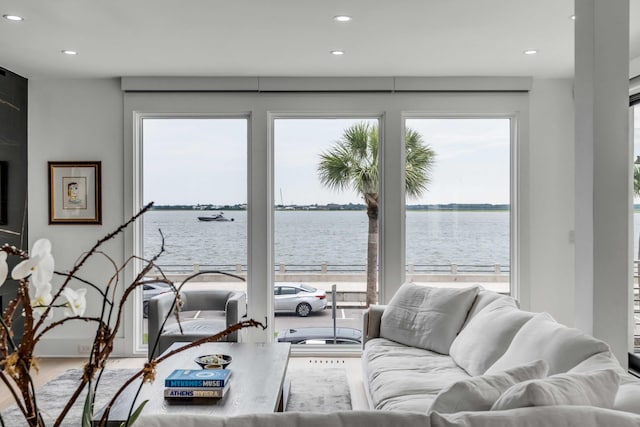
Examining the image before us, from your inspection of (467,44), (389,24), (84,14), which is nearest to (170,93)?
(84,14)

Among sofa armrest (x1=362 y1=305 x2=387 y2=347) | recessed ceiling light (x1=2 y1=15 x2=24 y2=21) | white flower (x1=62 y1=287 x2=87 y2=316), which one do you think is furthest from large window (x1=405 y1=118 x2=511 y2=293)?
white flower (x1=62 y1=287 x2=87 y2=316)

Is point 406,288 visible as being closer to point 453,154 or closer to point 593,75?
point 453,154

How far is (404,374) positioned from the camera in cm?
312

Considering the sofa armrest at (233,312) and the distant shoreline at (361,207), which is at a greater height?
the distant shoreline at (361,207)

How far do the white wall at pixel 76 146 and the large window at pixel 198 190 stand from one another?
0.94ft

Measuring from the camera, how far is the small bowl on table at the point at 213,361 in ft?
10.5

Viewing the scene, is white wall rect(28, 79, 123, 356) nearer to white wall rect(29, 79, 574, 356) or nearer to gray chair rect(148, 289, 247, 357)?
white wall rect(29, 79, 574, 356)

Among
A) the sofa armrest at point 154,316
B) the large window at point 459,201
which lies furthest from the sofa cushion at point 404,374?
the sofa armrest at point 154,316

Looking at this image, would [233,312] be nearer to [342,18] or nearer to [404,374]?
[404,374]

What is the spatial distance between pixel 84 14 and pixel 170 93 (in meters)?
1.64

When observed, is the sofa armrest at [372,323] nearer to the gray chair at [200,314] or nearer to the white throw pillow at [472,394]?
the gray chair at [200,314]

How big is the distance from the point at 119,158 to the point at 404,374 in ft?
11.3

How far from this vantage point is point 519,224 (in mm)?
5117

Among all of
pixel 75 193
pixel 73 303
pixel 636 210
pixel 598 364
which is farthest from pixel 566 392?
pixel 75 193
